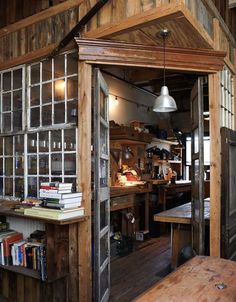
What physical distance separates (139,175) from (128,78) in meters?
2.29

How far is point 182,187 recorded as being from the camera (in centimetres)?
779

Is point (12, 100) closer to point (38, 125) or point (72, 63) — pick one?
point (38, 125)

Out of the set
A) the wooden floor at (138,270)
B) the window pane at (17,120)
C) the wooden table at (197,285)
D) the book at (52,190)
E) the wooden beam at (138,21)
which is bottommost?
the wooden floor at (138,270)

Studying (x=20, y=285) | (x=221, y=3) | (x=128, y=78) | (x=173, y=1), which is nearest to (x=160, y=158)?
(x=128, y=78)

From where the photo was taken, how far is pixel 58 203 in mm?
2902

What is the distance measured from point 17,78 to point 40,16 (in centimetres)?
79

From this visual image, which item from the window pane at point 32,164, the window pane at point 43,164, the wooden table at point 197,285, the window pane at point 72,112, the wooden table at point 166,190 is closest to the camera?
the wooden table at point 197,285

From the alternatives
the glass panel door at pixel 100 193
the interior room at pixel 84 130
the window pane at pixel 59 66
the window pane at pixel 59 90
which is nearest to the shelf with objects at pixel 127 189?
the interior room at pixel 84 130

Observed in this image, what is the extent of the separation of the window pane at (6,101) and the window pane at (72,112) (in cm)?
107

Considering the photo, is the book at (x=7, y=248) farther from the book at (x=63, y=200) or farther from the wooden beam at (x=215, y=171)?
the wooden beam at (x=215, y=171)

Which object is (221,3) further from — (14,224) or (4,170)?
(14,224)

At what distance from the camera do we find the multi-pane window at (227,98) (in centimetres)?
350

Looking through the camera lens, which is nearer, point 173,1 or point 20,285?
point 173,1

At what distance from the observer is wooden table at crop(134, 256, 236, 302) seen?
5.50 feet
